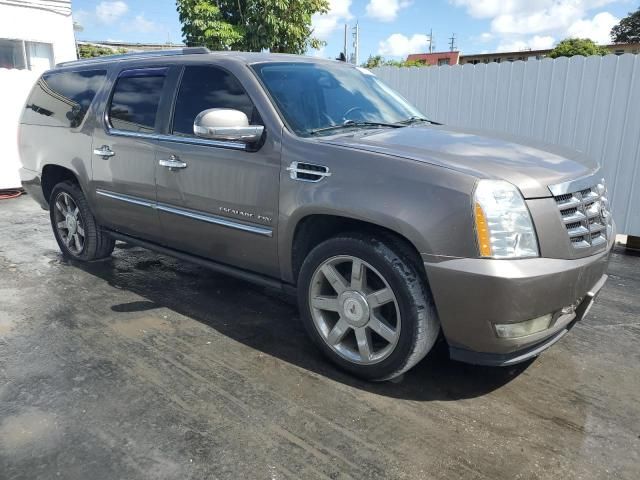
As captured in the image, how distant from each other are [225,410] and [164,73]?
103 inches

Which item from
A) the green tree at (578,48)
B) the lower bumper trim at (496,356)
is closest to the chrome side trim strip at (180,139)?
the lower bumper trim at (496,356)

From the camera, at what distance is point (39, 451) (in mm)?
2486

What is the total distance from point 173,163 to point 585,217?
2703 millimetres

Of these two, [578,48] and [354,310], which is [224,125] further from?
[578,48]

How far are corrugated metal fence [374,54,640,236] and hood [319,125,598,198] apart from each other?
3.40 meters

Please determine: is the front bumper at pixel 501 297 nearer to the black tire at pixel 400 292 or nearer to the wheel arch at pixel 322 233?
the black tire at pixel 400 292

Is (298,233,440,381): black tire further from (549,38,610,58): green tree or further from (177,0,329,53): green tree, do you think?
(549,38,610,58): green tree

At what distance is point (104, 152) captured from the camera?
4520mm

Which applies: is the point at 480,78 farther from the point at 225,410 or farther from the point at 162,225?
the point at 225,410

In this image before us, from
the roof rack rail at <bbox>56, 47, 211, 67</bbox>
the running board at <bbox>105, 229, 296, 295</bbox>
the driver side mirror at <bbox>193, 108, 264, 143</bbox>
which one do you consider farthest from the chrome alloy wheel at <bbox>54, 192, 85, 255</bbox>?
the driver side mirror at <bbox>193, 108, 264, 143</bbox>

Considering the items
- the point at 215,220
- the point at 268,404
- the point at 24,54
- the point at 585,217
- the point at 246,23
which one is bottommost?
the point at 268,404

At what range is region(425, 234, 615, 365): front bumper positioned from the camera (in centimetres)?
249

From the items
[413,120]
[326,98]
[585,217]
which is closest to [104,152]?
[326,98]

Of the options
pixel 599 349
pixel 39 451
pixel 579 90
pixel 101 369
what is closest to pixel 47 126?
pixel 101 369
